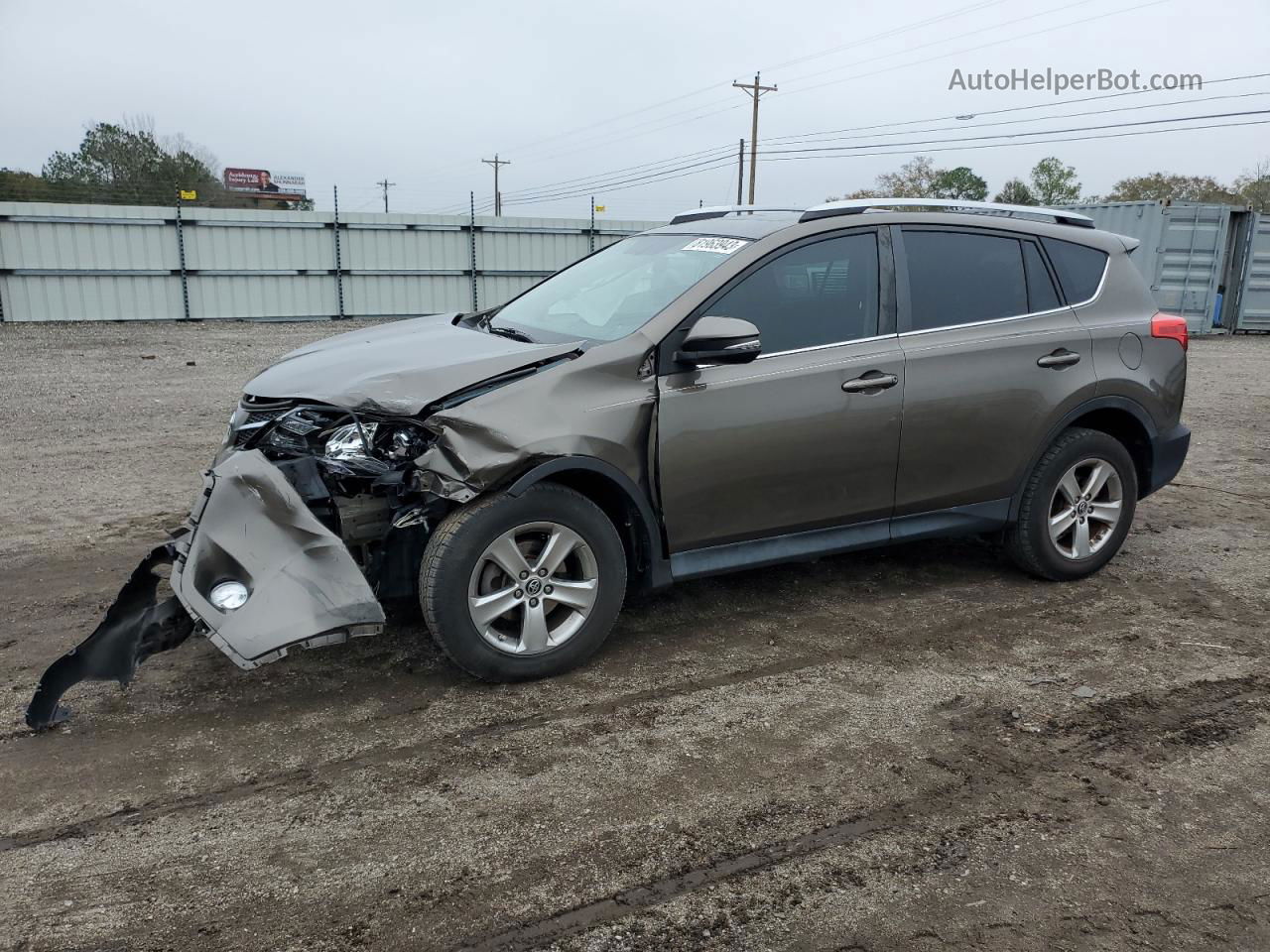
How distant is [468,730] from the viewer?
3.66 meters

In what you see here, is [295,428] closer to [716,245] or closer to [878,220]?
[716,245]

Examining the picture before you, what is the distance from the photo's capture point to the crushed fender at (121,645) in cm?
358

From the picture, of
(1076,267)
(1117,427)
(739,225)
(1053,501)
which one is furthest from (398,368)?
(1117,427)

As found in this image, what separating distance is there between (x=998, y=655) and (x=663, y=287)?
2.18 metres

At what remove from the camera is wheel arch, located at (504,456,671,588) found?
3877mm

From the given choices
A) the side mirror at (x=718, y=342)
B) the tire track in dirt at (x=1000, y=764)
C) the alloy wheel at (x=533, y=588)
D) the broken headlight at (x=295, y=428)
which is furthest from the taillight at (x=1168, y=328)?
the broken headlight at (x=295, y=428)

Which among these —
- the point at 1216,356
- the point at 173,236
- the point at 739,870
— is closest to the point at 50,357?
the point at 173,236

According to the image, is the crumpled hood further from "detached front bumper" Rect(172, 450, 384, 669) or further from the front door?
the front door

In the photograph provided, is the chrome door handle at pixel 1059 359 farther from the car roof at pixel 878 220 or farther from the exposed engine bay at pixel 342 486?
the exposed engine bay at pixel 342 486

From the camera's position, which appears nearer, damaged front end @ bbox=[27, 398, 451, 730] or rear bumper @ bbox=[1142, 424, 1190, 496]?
damaged front end @ bbox=[27, 398, 451, 730]

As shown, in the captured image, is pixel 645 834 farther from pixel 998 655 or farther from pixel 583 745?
pixel 998 655

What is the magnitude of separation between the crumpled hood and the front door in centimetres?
65

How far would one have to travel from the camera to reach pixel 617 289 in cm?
475

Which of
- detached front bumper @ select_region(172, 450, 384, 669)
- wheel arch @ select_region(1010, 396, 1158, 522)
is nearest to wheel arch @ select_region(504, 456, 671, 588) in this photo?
detached front bumper @ select_region(172, 450, 384, 669)
